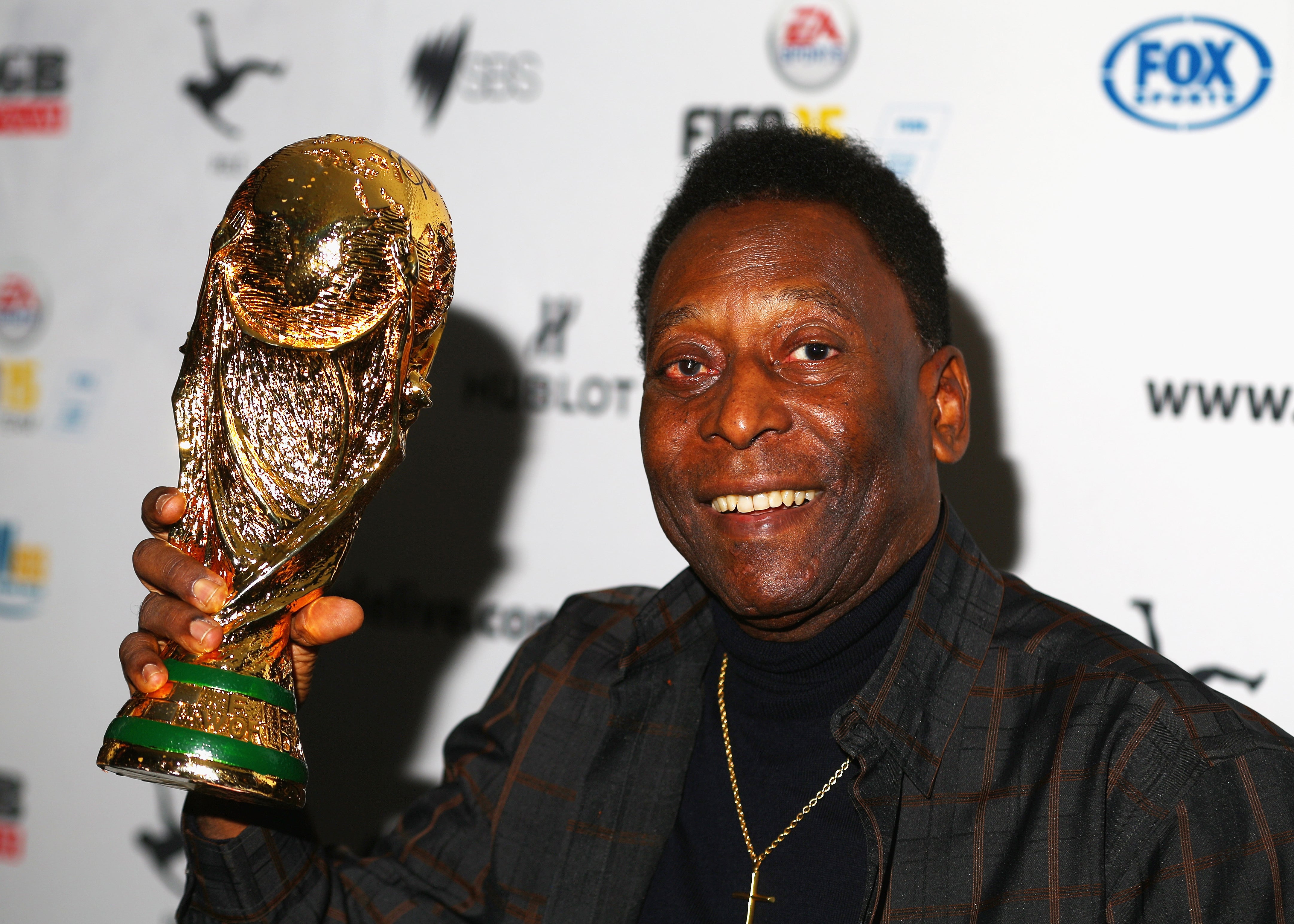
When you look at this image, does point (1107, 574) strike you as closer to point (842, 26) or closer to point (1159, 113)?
point (1159, 113)

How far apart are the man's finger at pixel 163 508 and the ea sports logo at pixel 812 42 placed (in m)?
1.09

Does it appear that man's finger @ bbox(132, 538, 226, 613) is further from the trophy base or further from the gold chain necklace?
the gold chain necklace

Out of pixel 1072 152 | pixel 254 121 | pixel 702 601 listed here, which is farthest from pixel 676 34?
pixel 702 601

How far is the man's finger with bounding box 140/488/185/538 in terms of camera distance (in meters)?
1.00

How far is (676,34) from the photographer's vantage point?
5.68 ft

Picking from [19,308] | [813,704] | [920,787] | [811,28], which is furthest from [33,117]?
[920,787]

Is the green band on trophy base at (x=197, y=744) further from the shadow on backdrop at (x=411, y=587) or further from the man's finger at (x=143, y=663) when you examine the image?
the shadow on backdrop at (x=411, y=587)

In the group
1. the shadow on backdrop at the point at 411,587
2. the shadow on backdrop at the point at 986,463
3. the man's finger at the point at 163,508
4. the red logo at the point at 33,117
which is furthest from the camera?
the red logo at the point at 33,117

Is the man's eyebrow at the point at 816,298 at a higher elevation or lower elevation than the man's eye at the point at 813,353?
higher

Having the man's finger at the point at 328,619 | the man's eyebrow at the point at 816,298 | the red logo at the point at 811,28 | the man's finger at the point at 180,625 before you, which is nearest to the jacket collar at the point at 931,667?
the man's eyebrow at the point at 816,298

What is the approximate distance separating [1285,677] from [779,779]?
2.59 feet

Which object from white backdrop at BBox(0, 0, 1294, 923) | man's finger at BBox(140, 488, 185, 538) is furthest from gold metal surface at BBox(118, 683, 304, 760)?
white backdrop at BBox(0, 0, 1294, 923)

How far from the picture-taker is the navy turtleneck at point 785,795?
1034 millimetres

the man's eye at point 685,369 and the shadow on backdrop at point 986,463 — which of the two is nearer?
the man's eye at point 685,369
